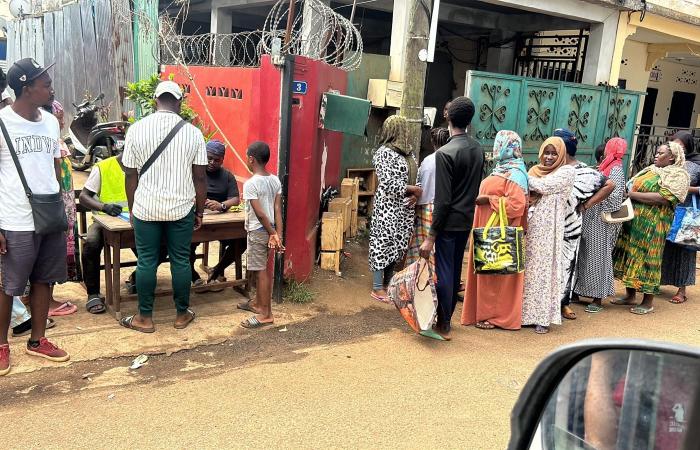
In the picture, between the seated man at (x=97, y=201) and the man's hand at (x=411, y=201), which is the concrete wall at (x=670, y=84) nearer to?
the man's hand at (x=411, y=201)

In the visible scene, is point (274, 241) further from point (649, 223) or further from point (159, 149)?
point (649, 223)

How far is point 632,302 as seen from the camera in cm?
598

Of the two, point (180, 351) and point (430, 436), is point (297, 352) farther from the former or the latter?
point (430, 436)

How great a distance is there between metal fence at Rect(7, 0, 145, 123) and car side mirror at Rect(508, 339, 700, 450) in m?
9.65

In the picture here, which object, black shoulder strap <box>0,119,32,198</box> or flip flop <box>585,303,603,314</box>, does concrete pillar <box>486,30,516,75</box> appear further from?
black shoulder strap <box>0,119,32,198</box>

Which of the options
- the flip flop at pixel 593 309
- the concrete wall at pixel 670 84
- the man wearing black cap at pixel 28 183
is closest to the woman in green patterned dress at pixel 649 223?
the flip flop at pixel 593 309

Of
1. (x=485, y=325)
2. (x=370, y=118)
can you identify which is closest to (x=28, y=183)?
(x=485, y=325)

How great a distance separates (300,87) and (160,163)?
1482 mm

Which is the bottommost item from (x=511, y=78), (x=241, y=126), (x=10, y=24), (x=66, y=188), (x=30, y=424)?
(x=30, y=424)

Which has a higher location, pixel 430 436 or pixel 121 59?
pixel 121 59

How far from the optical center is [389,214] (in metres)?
5.48

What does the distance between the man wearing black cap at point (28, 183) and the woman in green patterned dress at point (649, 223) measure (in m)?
4.96

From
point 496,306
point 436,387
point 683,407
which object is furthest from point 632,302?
point 683,407

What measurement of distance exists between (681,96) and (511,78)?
10168mm
